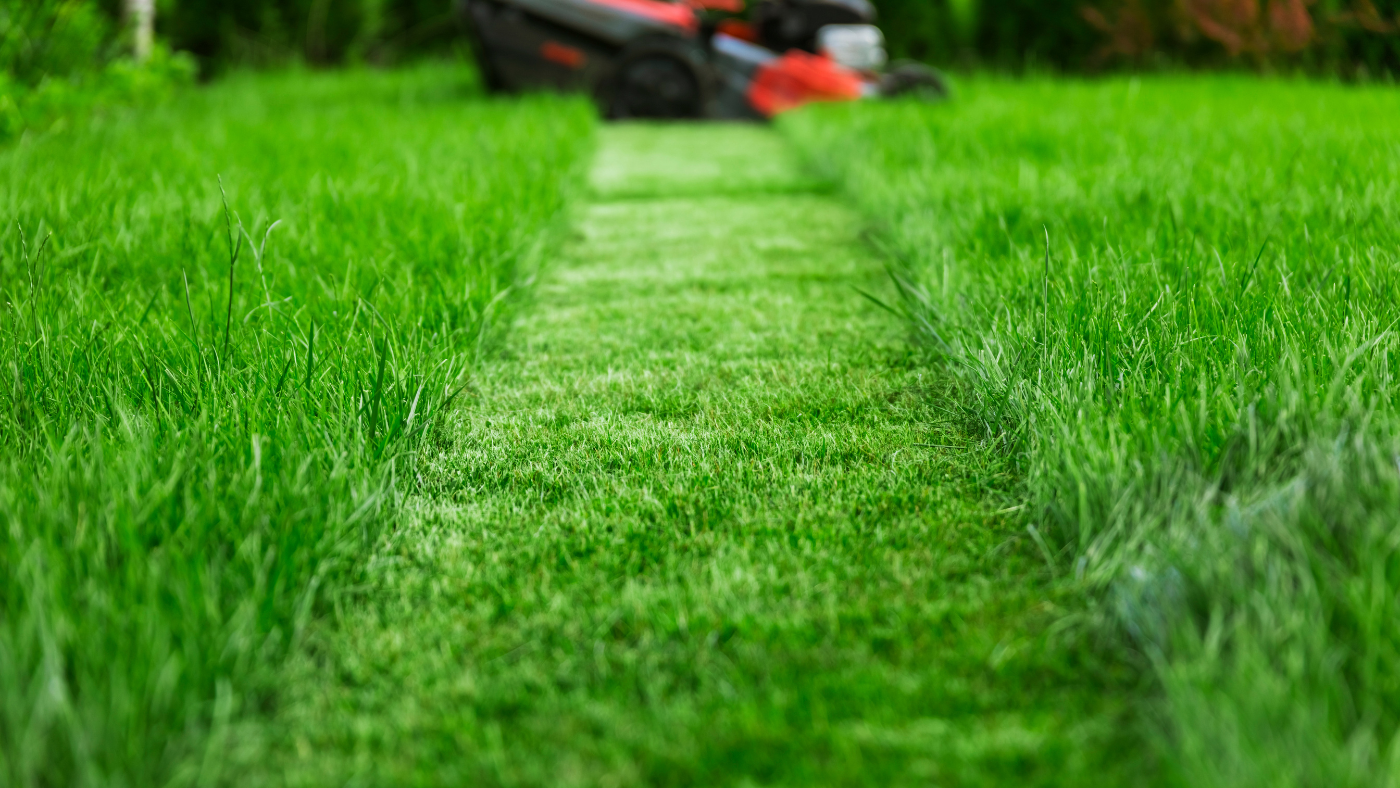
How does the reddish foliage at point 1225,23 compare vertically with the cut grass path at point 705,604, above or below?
above

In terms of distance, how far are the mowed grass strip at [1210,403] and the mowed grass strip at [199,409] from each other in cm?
81

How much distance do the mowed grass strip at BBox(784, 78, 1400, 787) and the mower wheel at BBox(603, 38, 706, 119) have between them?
2.39m

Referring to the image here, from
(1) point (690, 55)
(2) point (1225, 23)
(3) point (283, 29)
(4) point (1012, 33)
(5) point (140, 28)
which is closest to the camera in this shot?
(1) point (690, 55)

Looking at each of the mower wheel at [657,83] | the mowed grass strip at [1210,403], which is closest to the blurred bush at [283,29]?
the mower wheel at [657,83]

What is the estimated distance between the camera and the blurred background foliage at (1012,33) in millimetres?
6602

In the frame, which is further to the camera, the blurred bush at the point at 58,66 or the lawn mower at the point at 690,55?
the lawn mower at the point at 690,55

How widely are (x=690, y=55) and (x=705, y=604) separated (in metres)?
4.76

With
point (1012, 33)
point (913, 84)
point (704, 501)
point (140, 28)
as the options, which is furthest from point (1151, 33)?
point (704, 501)

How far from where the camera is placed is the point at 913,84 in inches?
219

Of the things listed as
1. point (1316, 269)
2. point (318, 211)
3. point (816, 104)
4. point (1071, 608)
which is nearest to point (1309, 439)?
point (1071, 608)

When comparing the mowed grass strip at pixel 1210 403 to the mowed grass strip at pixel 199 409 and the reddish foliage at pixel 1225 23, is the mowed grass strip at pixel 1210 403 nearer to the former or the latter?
the mowed grass strip at pixel 199 409

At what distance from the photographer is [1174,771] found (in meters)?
0.86

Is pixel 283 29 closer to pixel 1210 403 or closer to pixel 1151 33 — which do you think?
pixel 1151 33

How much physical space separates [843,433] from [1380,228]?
1.47 m
